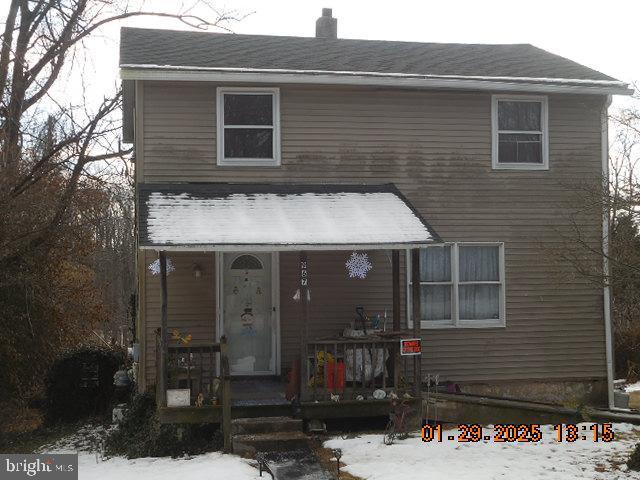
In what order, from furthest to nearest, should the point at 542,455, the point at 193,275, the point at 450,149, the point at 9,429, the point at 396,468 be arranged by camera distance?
the point at 9,429
the point at 450,149
the point at 193,275
the point at 542,455
the point at 396,468

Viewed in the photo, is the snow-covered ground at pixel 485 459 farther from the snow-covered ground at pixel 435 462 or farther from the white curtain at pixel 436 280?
the white curtain at pixel 436 280

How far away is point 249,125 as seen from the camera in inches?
493

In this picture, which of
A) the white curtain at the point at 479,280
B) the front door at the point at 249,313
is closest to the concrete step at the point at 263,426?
the front door at the point at 249,313

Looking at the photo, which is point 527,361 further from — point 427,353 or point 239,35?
point 239,35

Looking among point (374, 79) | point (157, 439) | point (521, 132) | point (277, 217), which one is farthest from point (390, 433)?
point (521, 132)

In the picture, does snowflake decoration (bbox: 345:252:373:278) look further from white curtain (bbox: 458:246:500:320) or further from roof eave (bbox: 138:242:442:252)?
white curtain (bbox: 458:246:500:320)

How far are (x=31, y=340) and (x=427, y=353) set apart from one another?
8085mm

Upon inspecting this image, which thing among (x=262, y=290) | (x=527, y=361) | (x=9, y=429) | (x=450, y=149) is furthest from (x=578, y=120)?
(x=9, y=429)

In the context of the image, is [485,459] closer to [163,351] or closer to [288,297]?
[163,351]

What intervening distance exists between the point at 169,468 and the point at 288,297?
4.10m

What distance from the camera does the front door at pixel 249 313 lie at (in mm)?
12383

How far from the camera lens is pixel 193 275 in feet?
39.8

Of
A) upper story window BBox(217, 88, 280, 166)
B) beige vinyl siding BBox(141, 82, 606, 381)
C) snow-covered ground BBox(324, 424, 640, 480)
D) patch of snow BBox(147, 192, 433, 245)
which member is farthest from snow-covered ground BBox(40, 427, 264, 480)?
upper story window BBox(217, 88, 280, 166)
